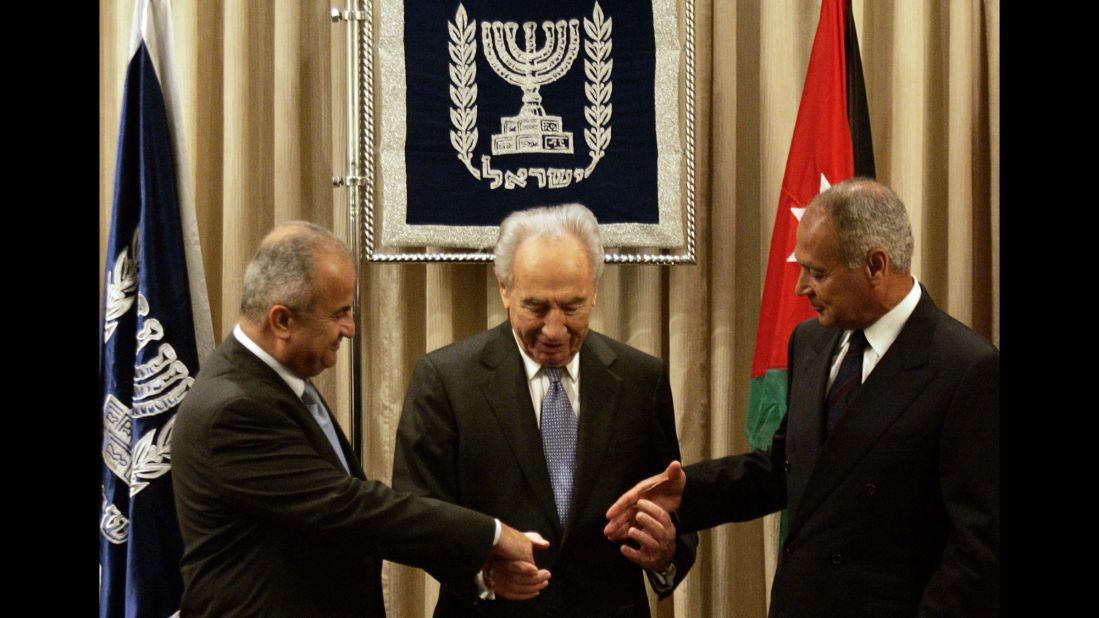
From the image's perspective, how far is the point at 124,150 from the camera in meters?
3.77

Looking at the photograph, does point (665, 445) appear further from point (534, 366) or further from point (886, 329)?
point (886, 329)

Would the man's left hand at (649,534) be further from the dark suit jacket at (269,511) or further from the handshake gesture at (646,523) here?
the dark suit jacket at (269,511)

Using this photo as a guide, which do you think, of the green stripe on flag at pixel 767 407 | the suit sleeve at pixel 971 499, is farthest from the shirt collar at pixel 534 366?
the green stripe on flag at pixel 767 407

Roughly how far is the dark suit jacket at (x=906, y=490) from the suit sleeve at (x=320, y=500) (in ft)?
2.54

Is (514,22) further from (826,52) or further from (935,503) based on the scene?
(935,503)

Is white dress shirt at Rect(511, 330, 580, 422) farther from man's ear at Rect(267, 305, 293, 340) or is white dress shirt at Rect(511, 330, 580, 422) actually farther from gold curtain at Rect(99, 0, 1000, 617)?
gold curtain at Rect(99, 0, 1000, 617)

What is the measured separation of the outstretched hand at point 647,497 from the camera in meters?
2.82

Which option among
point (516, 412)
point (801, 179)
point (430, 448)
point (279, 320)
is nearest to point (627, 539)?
point (516, 412)

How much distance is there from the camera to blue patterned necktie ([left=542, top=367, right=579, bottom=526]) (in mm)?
2885

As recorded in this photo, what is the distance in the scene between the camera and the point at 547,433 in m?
2.92

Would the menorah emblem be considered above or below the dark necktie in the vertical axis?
above

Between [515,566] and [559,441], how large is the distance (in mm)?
341

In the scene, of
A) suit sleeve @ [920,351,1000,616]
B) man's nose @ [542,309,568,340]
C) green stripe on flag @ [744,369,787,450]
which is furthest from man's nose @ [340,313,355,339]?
green stripe on flag @ [744,369,787,450]

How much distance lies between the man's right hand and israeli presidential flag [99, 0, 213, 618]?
137cm
